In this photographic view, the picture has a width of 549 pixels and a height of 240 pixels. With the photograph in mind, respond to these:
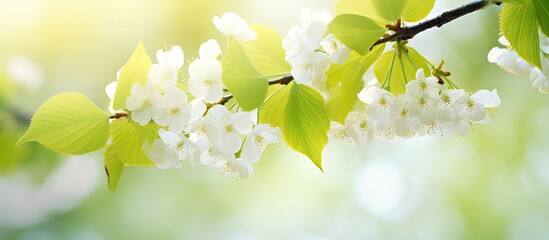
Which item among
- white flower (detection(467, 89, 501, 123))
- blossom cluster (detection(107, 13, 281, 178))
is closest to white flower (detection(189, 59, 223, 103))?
blossom cluster (detection(107, 13, 281, 178))

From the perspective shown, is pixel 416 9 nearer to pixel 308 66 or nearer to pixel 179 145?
pixel 308 66

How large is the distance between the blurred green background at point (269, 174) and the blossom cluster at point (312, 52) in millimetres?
2534

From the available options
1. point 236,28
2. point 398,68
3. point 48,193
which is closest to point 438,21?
point 398,68

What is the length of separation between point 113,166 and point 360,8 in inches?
12.3

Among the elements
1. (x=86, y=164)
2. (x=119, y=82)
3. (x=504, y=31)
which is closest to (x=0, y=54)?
(x=86, y=164)

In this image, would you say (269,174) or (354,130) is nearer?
(354,130)

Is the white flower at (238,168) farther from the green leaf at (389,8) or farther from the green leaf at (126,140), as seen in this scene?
the green leaf at (389,8)

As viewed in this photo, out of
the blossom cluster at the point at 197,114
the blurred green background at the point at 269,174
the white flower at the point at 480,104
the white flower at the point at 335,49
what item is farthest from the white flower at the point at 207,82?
the blurred green background at the point at 269,174

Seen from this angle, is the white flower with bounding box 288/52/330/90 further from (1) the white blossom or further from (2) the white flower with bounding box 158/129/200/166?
(2) the white flower with bounding box 158/129/200/166

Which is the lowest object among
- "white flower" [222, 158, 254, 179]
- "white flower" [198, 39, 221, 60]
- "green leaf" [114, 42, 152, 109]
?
"white flower" [222, 158, 254, 179]

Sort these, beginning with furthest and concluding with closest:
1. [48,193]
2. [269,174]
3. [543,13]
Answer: [269,174]
[48,193]
[543,13]

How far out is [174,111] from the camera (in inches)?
23.0

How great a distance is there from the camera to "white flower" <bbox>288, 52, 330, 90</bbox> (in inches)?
22.4

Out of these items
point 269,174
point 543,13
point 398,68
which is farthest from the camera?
point 269,174
